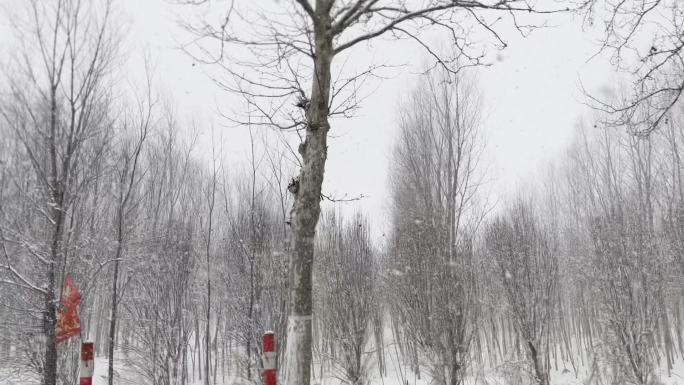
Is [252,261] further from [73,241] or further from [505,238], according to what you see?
[505,238]

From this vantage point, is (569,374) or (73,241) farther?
(569,374)

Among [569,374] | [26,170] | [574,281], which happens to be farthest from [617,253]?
[574,281]

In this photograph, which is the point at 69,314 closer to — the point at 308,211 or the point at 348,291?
the point at 308,211

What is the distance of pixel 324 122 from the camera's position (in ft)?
15.4

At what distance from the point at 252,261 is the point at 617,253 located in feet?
27.3

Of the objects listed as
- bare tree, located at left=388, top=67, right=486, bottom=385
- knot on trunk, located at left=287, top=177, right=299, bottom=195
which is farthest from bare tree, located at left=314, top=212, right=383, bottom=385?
knot on trunk, located at left=287, top=177, right=299, bottom=195

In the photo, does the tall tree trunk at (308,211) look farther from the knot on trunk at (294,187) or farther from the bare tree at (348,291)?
the bare tree at (348,291)

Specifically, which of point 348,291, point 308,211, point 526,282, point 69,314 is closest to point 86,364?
point 69,314

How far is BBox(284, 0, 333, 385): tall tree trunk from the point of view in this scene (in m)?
4.29

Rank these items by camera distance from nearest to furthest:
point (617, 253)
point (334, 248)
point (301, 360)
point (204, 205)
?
point (301, 360) < point (617, 253) < point (334, 248) < point (204, 205)

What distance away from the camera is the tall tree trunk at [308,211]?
429 centimetres

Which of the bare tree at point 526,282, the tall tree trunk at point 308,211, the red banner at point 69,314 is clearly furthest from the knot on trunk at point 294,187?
the bare tree at point 526,282

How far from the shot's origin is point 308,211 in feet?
14.7

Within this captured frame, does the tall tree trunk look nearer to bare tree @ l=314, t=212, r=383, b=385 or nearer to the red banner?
the red banner
